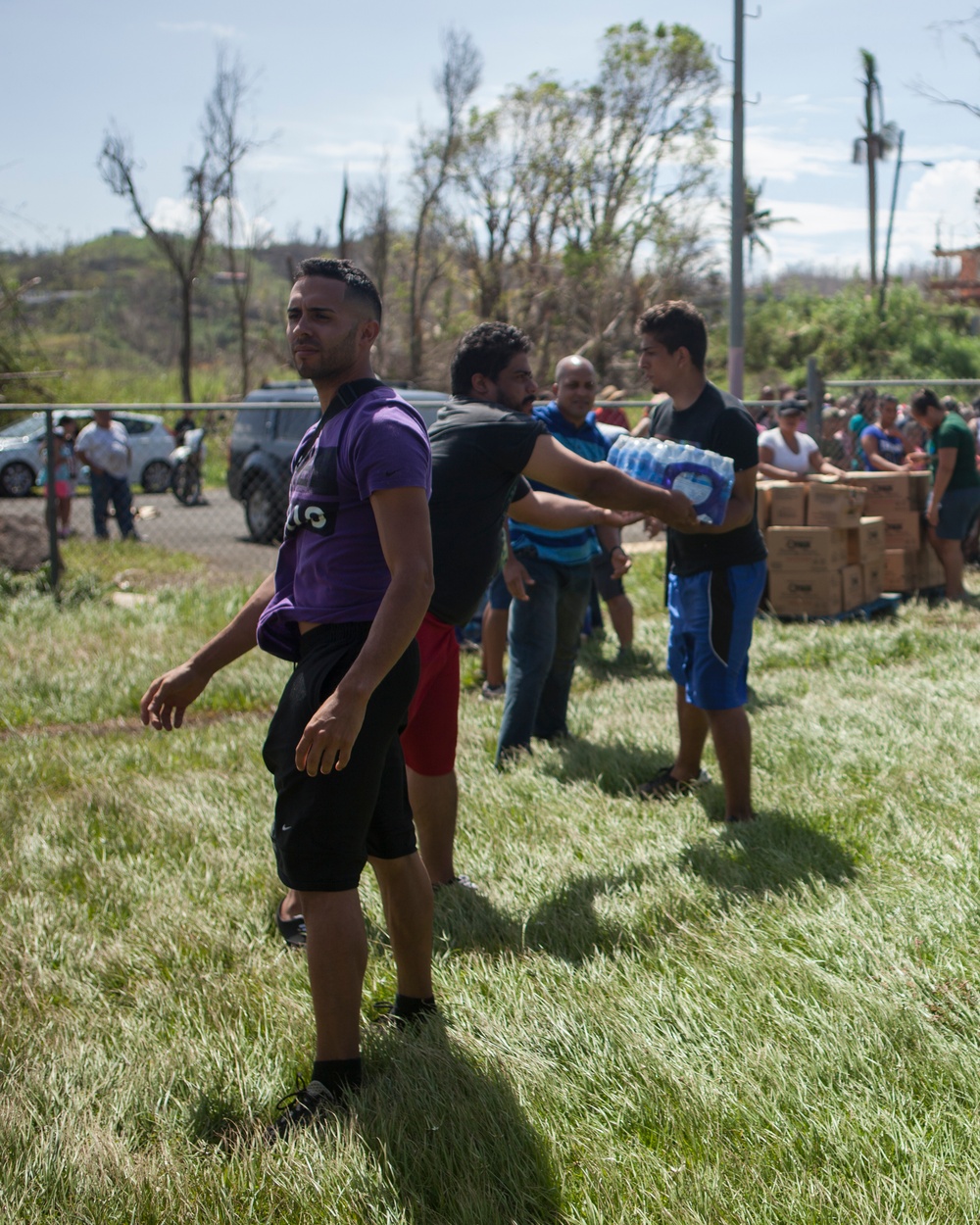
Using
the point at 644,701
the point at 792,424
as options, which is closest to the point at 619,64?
the point at 792,424

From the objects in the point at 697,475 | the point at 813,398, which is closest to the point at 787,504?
the point at 813,398

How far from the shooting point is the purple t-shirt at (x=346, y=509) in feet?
8.57

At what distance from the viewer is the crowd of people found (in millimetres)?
2621

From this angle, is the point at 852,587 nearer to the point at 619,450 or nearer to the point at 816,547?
the point at 816,547

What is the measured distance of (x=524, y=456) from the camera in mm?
3809

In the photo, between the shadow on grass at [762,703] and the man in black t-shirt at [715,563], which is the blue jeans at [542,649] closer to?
the shadow on grass at [762,703]

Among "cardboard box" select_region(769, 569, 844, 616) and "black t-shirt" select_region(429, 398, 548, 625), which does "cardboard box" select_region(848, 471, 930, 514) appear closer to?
"cardboard box" select_region(769, 569, 844, 616)

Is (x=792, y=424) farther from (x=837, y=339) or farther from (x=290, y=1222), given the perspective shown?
(x=837, y=339)

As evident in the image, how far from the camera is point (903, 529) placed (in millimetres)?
10359

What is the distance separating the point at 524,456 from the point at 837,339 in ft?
133

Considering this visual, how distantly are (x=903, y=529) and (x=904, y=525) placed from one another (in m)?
0.04

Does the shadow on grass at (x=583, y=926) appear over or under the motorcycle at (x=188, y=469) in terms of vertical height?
under

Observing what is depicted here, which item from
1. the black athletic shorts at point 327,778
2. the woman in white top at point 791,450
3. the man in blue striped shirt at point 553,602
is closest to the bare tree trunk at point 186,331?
the woman in white top at point 791,450

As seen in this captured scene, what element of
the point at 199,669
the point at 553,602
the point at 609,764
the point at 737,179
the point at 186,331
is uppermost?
the point at 186,331
